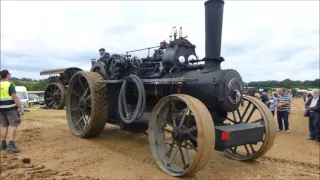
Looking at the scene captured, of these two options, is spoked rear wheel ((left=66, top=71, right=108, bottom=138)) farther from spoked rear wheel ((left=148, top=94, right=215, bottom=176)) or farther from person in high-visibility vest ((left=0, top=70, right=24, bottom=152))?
spoked rear wheel ((left=148, top=94, right=215, bottom=176))

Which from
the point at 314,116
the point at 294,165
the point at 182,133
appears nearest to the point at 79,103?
the point at 182,133

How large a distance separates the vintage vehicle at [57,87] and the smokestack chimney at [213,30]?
9.42 metres

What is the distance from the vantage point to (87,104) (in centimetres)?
714

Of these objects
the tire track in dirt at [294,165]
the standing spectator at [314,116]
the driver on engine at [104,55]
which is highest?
the driver on engine at [104,55]

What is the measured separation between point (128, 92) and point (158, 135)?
5.47 ft

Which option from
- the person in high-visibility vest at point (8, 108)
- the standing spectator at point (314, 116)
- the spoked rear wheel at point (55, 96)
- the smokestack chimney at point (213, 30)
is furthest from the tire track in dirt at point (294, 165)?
the spoked rear wheel at point (55, 96)

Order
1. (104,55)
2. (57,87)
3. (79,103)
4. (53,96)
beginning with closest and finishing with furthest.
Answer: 1. (79,103)
2. (104,55)
3. (57,87)
4. (53,96)

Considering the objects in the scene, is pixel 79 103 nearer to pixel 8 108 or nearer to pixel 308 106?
pixel 8 108

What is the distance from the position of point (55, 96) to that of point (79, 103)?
789 centimetres

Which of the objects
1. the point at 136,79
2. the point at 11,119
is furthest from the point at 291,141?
the point at 11,119

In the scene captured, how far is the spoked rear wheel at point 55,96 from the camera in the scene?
14.2 meters

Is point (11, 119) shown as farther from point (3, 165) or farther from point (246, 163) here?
point (246, 163)

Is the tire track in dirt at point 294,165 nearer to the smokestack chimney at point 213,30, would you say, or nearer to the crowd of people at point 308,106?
the smokestack chimney at point 213,30

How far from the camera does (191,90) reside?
547 centimetres
